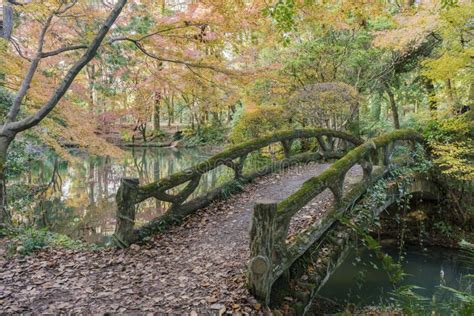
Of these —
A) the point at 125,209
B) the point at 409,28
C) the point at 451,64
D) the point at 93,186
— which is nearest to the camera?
the point at 125,209

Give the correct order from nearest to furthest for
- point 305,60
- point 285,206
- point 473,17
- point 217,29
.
A: 1. point 285,206
2. point 217,29
3. point 473,17
4. point 305,60

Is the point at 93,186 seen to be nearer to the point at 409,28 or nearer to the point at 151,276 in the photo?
the point at 151,276

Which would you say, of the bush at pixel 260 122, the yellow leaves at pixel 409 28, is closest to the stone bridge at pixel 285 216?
the bush at pixel 260 122

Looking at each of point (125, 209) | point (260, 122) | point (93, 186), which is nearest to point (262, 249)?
point (125, 209)

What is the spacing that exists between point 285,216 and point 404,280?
542 centimetres

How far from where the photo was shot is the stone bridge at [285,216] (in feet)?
11.7

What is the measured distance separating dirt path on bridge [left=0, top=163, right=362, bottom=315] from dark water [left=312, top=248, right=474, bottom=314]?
2610mm

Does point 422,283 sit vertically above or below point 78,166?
below

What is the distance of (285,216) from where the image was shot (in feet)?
12.7

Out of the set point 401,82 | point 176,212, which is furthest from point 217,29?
point 401,82

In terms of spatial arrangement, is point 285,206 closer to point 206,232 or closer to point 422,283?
point 206,232

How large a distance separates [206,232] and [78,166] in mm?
17937

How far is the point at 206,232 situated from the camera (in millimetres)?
5250

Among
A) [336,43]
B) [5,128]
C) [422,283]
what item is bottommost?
[422,283]
